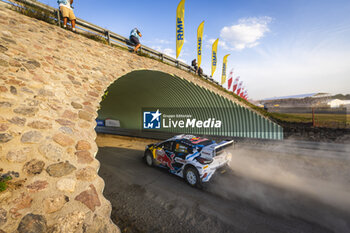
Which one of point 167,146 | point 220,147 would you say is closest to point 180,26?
point 167,146

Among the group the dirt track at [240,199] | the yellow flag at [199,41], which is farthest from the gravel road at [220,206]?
the yellow flag at [199,41]

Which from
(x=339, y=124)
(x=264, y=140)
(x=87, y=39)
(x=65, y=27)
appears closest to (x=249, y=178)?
(x=264, y=140)

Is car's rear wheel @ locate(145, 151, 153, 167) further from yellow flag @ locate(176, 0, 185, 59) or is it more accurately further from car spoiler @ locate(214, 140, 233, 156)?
yellow flag @ locate(176, 0, 185, 59)

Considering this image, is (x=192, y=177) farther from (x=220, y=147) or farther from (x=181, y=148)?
(x=220, y=147)

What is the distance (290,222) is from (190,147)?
11.2 ft

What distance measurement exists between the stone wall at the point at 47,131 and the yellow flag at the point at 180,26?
33.7 ft

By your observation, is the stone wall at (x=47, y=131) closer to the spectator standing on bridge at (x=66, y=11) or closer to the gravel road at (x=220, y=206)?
the spectator standing on bridge at (x=66, y=11)

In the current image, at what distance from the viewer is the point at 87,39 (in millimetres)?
6848

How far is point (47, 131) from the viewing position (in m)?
3.08

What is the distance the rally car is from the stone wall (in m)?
3.43

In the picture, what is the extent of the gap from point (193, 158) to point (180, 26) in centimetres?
1308

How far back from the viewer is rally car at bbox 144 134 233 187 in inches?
209

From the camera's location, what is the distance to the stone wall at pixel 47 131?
2.00m

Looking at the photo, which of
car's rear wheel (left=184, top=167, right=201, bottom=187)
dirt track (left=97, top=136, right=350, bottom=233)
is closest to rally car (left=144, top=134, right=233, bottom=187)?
car's rear wheel (left=184, top=167, right=201, bottom=187)
